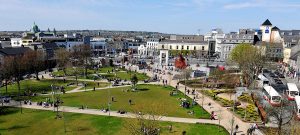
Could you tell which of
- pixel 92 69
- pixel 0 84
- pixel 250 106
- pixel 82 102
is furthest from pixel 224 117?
pixel 92 69

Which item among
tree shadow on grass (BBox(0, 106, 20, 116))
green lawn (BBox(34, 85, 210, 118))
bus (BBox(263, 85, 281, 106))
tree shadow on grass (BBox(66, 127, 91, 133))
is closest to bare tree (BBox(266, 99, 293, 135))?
bus (BBox(263, 85, 281, 106))

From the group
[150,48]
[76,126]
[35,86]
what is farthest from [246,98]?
[150,48]

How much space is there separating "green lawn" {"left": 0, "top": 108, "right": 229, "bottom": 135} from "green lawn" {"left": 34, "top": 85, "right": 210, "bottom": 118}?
5954 millimetres

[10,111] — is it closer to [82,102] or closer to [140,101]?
[82,102]

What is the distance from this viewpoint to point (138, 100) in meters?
61.8

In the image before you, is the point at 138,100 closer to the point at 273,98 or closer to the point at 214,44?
the point at 273,98

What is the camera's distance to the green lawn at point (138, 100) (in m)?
52.4

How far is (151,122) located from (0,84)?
57169mm

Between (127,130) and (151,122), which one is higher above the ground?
(151,122)

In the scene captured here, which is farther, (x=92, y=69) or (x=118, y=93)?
(x=92, y=69)

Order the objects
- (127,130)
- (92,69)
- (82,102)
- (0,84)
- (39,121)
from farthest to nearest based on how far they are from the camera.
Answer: (92,69) → (0,84) → (82,102) → (39,121) → (127,130)

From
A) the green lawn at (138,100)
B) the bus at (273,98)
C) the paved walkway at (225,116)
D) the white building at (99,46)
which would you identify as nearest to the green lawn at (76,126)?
the paved walkway at (225,116)

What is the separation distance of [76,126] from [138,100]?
65.5 feet

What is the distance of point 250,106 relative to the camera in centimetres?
5366
